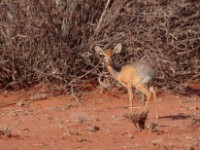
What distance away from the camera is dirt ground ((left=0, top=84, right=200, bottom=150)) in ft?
29.0

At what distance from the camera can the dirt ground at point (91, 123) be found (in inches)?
348

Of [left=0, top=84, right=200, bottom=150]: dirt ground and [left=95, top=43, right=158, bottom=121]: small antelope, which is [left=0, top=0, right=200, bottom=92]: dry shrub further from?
[left=95, top=43, right=158, bottom=121]: small antelope

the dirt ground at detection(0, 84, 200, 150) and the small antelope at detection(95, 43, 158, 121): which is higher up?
the small antelope at detection(95, 43, 158, 121)

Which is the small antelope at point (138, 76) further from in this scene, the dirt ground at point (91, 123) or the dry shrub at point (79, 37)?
the dry shrub at point (79, 37)

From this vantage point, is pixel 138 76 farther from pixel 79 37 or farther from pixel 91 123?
pixel 79 37

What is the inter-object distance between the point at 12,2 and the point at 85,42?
2.06m

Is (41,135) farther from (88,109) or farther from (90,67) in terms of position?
(90,67)

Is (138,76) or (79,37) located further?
→ (79,37)

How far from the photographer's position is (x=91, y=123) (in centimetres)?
1048

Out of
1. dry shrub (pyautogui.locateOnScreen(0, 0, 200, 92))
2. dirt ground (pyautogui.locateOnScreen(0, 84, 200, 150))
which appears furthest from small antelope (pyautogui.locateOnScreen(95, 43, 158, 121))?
dry shrub (pyautogui.locateOnScreen(0, 0, 200, 92))

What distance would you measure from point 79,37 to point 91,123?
15.1ft

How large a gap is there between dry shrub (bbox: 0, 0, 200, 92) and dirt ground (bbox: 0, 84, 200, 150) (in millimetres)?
611

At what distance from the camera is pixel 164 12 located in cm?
1437

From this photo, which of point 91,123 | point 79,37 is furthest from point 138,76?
point 79,37
